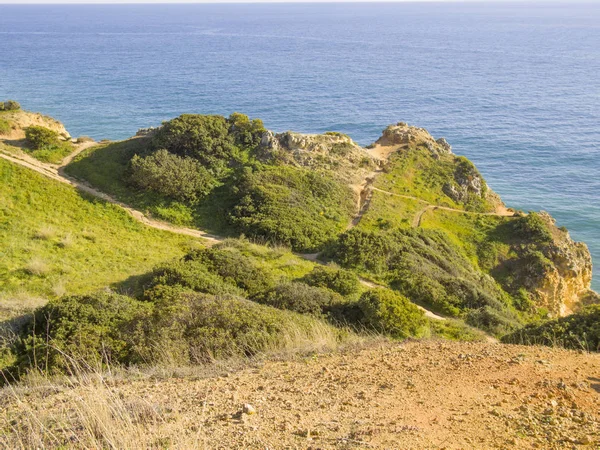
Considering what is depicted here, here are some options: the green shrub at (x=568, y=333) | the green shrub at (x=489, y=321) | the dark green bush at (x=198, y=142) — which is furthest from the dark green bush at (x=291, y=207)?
the green shrub at (x=568, y=333)

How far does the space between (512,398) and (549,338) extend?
5209 mm

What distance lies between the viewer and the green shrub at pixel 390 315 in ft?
58.4

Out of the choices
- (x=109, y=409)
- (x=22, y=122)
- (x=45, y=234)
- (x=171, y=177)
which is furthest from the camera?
(x=22, y=122)

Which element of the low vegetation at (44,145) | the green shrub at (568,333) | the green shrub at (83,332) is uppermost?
the low vegetation at (44,145)

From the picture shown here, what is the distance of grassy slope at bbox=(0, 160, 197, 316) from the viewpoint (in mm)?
21812

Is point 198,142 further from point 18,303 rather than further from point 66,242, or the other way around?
point 18,303

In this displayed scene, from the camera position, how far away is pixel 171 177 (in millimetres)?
34094

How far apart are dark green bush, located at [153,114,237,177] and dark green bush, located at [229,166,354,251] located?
3.01m

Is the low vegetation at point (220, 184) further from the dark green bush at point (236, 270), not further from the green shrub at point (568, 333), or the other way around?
the green shrub at point (568, 333)

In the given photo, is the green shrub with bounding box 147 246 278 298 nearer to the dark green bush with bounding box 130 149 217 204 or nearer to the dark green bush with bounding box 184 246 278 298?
the dark green bush with bounding box 184 246 278 298

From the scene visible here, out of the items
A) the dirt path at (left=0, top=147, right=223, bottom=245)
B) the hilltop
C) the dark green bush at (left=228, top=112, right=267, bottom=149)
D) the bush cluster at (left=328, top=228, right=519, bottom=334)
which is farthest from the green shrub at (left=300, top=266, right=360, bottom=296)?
the dark green bush at (left=228, top=112, right=267, bottom=149)

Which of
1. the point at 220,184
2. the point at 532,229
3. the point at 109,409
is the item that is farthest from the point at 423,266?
the point at 109,409

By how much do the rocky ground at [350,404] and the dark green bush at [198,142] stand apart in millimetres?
27932

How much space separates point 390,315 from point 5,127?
112 ft
